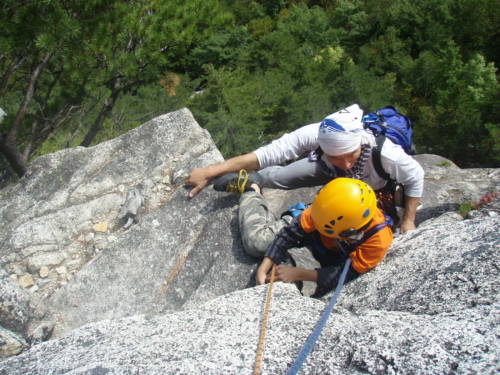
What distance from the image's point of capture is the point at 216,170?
4.49 meters

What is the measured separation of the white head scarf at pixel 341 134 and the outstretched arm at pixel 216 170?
1.04m

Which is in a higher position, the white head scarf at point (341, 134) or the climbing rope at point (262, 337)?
the white head scarf at point (341, 134)

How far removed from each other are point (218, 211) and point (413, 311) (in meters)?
2.42

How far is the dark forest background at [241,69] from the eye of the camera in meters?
5.43

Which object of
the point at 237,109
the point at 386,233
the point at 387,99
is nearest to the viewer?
the point at 386,233

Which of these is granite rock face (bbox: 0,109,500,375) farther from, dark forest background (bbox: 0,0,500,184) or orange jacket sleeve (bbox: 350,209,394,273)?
dark forest background (bbox: 0,0,500,184)

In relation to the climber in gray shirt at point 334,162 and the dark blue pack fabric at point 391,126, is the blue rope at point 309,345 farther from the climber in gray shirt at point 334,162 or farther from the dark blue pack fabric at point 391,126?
the dark blue pack fabric at point 391,126

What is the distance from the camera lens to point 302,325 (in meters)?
2.55

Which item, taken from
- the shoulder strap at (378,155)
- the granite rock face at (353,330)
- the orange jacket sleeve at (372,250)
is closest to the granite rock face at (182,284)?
the granite rock face at (353,330)

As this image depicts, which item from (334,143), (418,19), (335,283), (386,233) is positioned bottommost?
(418,19)

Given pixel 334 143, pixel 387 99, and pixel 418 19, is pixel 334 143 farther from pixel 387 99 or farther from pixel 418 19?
pixel 418 19

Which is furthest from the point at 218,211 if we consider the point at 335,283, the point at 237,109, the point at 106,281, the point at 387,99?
the point at 387,99

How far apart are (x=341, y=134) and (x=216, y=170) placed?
66.1 inches

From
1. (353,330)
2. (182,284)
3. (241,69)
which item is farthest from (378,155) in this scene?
(241,69)
